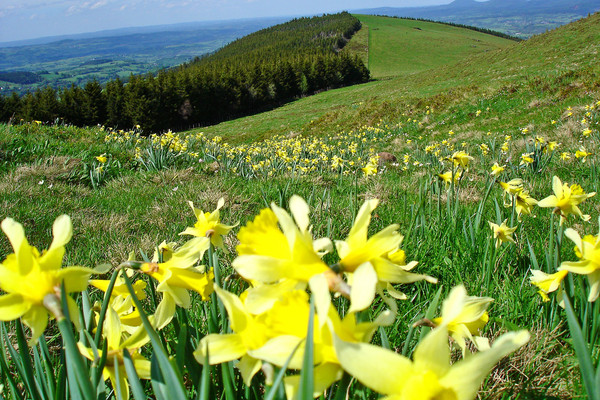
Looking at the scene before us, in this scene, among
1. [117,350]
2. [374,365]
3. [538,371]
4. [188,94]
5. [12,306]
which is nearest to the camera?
[374,365]

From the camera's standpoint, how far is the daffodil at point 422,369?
476 mm

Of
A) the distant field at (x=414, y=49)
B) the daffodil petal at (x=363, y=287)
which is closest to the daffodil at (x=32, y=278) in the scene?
the daffodil petal at (x=363, y=287)

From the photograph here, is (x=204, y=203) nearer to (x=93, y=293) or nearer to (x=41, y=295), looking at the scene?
(x=93, y=293)

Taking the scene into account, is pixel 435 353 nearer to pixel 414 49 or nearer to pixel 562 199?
pixel 562 199

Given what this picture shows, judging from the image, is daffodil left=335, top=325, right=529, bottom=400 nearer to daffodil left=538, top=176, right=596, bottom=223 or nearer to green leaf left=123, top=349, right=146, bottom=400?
green leaf left=123, top=349, right=146, bottom=400

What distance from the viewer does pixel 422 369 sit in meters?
0.51

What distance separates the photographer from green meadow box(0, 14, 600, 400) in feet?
1.91

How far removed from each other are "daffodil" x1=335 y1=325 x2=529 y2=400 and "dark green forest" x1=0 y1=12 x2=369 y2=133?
38.9 m

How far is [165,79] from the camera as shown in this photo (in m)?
47.7

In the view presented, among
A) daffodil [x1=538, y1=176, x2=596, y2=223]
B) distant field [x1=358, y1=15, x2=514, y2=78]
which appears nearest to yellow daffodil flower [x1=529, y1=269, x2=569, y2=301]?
daffodil [x1=538, y1=176, x2=596, y2=223]

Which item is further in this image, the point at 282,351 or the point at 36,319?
the point at 36,319

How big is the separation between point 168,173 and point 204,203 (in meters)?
1.60

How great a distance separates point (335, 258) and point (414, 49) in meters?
79.3

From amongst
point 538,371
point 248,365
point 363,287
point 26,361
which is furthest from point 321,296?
point 538,371
